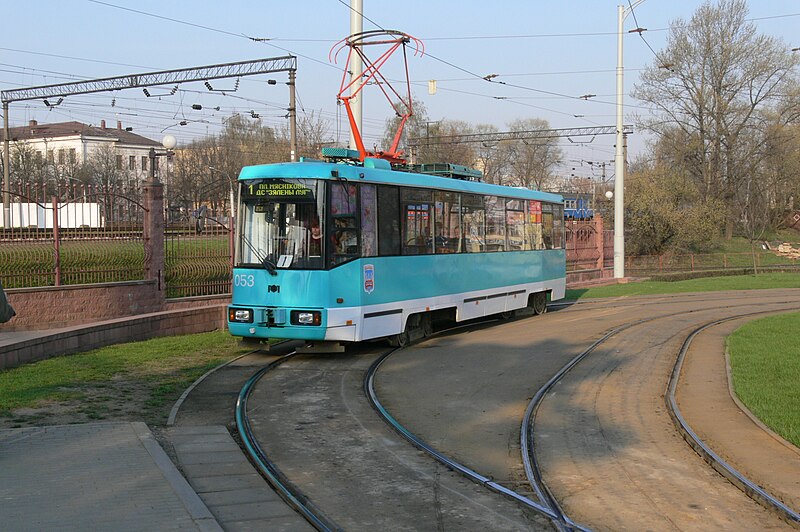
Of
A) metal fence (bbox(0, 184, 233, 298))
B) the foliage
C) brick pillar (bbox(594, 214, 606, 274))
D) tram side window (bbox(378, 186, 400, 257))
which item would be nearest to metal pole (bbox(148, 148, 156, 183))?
metal fence (bbox(0, 184, 233, 298))

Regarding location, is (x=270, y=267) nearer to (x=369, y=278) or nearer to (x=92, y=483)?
(x=369, y=278)

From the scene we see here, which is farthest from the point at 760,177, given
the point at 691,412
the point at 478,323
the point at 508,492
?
the point at 508,492

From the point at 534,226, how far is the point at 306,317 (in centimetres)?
1005

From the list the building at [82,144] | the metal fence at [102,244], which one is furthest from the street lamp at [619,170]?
the building at [82,144]

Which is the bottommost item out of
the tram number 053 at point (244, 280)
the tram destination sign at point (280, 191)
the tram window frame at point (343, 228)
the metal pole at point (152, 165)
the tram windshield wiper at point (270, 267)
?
the tram number 053 at point (244, 280)

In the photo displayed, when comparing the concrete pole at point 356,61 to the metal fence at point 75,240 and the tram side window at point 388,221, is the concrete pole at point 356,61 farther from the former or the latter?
the metal fence at point 75,240

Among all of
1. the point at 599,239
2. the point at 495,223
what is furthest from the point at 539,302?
the point at 599,239

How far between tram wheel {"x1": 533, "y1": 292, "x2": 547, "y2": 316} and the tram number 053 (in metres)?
10.9

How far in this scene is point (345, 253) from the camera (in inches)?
566

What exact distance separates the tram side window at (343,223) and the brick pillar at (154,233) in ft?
24.6

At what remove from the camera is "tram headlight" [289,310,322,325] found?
46.1 ft

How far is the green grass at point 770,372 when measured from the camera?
32.4ft

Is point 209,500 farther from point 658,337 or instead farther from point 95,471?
point 658,337

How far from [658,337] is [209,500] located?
44.6ft
